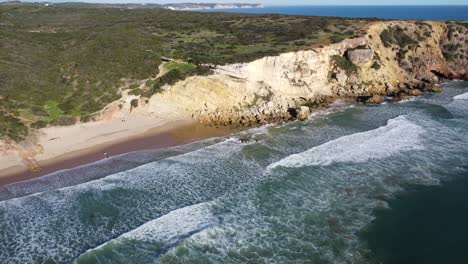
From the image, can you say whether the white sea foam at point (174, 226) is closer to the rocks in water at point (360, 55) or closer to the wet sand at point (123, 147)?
the wet sand at point (123, 147)

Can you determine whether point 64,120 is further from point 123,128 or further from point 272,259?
point 272,259

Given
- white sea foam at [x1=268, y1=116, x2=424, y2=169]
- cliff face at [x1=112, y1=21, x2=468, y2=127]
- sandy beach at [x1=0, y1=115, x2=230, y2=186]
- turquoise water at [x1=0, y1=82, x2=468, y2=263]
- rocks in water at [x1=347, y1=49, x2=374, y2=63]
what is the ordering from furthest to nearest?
rocks in water at [x1=347, y1=49, x2=374, y2=63]
cliff face at [x1=112, y1=21, x2=468, y2=127]
white sea foam at [x1=268, y1=116, x2=424, y2=169]
sandy beach at [x1=0, y1=115, x2=230, y2=186]
turquoise water at [x1=0, y1=82, x2=468, y2=263]

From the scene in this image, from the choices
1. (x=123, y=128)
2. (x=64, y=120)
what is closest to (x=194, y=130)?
(x=123, y=128)

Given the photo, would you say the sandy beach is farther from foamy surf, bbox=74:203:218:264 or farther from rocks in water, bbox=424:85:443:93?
rocks in water, bbox=424:85:443:93

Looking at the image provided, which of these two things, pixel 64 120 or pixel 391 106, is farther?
pixel 391 106

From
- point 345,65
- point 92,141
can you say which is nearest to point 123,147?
point 92,141

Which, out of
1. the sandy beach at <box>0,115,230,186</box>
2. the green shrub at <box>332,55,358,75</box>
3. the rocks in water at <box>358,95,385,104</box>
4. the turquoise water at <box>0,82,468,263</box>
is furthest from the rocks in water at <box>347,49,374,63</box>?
the sandy beach at <box>0,115,230,186</box>

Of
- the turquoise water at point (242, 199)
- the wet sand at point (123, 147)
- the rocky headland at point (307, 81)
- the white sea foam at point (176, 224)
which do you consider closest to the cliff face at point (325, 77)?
the rocky headland at point (307, 81)
